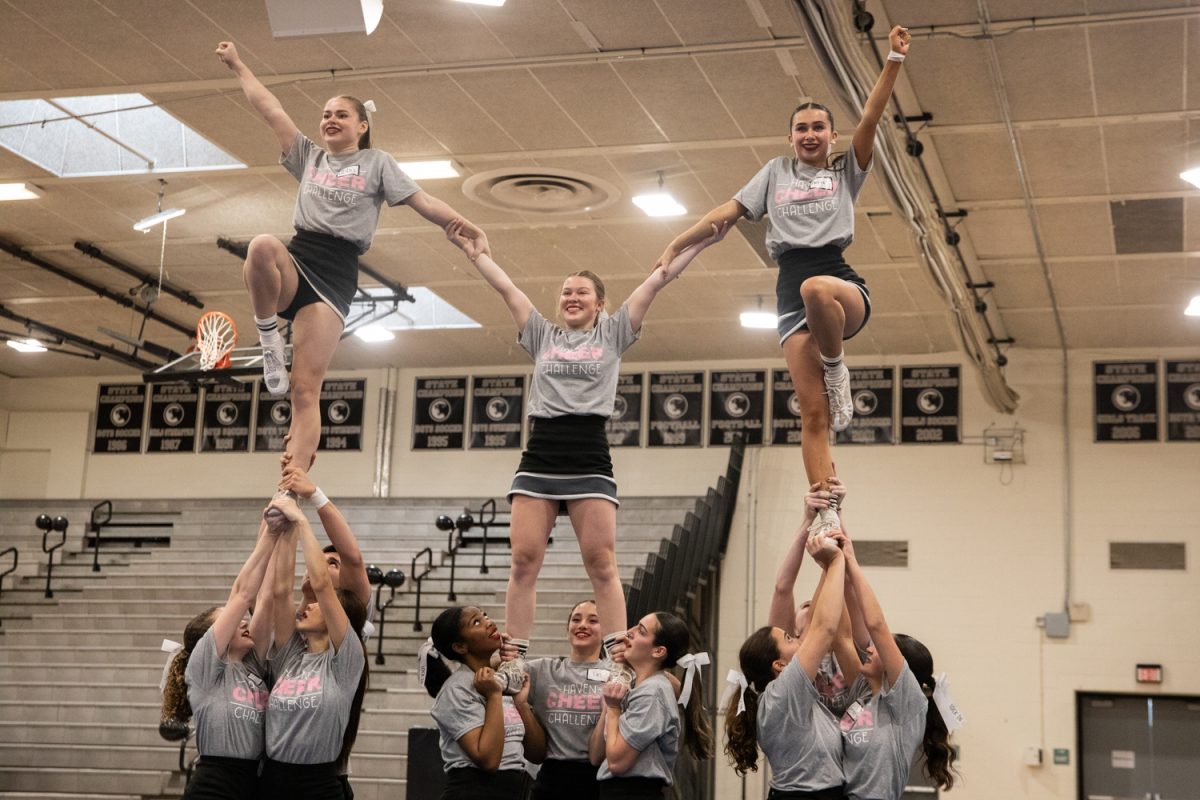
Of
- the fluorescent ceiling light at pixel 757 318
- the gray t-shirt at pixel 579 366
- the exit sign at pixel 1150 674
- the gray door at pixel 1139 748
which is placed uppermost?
the fluorescent ceiling light at pixel 757 318

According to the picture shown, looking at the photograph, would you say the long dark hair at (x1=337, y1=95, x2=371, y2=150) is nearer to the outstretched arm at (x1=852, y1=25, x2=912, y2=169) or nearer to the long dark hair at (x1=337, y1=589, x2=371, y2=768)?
the long dark hair at (x1=337, y1=589, x2=371, y2=768)

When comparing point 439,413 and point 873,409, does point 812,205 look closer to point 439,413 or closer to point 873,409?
point 873,409

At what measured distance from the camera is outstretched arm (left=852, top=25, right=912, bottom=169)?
15.8 ft

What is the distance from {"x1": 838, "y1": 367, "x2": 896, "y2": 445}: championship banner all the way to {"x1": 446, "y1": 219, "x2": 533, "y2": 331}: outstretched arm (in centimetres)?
1035

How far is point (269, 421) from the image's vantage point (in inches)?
700

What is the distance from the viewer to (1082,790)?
14.1 m

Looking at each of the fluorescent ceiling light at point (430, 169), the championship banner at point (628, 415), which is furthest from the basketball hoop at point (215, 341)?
the championship banner at point (628, 415)

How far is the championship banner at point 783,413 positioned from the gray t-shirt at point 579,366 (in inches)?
413

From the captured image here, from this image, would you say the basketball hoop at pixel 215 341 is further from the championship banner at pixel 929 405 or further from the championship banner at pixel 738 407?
the championship banner at pixel 929 405

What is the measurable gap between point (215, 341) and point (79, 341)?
9.58 ft

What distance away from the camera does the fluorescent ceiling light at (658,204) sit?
1097 cm

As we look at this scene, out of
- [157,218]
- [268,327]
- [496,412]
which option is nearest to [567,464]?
[268,327]

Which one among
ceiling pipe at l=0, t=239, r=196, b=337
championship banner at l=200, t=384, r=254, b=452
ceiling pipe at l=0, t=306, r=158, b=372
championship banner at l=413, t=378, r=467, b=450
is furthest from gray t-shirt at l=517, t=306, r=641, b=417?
championship banner at l=200, t=384, r=254, b=452

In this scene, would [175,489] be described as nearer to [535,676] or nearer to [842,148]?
[842,148]
